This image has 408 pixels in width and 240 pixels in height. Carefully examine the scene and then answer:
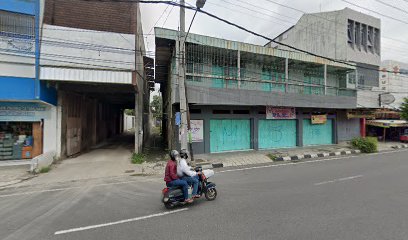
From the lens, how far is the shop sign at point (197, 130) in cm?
1159

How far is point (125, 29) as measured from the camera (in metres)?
10.7

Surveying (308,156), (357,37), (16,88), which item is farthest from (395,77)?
(16,88)

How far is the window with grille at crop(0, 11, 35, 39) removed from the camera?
9234mm

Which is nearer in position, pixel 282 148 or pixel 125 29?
pixel 125 29

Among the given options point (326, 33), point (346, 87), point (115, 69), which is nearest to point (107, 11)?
point (115, 69)

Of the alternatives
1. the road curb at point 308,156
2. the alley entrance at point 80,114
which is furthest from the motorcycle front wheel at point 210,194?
the alley entrance at point 80,114

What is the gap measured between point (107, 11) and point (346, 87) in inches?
693

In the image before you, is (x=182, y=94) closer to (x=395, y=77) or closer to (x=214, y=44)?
(x=214, y=44)

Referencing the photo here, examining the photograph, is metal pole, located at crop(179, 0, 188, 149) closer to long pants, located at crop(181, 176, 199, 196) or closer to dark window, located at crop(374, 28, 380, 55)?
long pants, located at crop(181, 176, 199, 196)

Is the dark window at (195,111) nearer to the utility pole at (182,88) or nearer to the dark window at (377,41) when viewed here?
the utility pole at (182,88)

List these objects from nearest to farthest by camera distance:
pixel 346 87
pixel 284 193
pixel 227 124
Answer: pixel 284 193 → pixel 227 124 → pixel 346 87

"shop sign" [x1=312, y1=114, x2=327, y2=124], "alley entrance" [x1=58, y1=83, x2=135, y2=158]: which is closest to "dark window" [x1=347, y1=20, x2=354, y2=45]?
"shop sign" [x1=312, y1=114, x2=327, y2=124]

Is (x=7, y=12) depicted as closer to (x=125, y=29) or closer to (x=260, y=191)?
(x=125, y=29)

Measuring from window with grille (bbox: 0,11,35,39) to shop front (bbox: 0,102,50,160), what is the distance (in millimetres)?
3117
